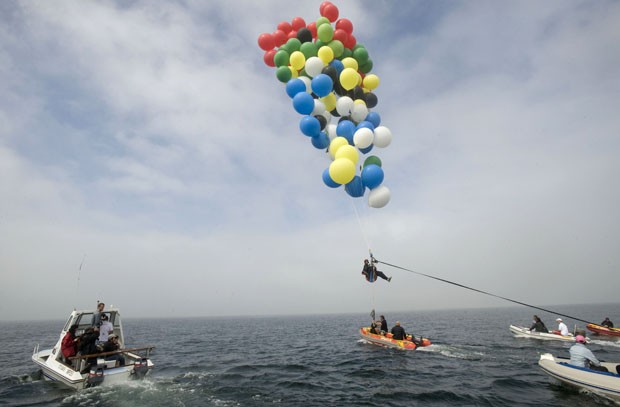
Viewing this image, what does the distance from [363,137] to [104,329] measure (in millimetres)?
13489

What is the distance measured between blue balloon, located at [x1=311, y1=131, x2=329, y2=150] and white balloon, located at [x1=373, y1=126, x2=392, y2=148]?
1.85 meters

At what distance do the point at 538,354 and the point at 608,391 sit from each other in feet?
32.6

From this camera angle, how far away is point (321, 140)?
11703 mm

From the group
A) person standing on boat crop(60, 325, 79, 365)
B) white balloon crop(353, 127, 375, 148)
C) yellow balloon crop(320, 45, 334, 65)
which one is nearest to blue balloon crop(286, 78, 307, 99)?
yellow balloon crop(320, 45, 334, 65)

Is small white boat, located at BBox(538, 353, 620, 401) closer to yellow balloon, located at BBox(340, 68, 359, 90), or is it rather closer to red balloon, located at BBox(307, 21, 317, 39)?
yellow balloon, located at BBox(340, 68, 359, 90)

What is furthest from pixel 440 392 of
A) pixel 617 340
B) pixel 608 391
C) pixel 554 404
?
pixel 617 340

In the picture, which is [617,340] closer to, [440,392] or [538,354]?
[538,354]

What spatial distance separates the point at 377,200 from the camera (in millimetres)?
10914

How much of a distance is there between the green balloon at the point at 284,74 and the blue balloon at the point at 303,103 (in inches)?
65.4

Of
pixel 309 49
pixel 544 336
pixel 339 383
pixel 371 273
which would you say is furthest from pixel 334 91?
pixel 544 336

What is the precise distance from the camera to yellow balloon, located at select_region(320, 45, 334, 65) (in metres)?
10.9

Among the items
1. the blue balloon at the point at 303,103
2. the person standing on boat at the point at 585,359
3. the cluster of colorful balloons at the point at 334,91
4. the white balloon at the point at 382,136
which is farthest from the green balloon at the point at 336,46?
the person standing on boat at the point at 585,359


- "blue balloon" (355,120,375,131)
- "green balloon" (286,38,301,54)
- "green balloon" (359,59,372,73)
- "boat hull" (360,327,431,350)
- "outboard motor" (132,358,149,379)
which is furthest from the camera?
"boat hull" (360,327,431,350)

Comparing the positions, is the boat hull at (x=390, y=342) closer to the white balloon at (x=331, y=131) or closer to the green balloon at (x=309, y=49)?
the white balloon at (x=331, y=131)
